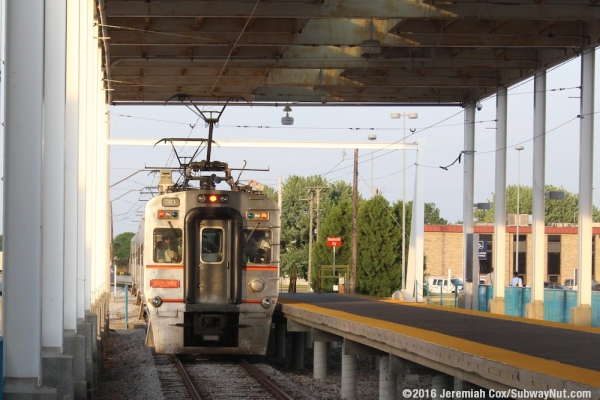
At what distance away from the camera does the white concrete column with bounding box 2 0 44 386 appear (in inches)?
334

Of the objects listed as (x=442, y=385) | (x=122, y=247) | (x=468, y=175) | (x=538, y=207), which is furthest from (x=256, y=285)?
(x=122, y=247)

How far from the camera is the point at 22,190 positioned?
8500 mm

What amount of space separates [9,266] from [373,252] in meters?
43.4

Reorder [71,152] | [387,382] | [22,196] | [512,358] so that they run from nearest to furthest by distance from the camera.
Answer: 1. [512,358]
2. [22,196]
3. [387,382]
4. [71,152]

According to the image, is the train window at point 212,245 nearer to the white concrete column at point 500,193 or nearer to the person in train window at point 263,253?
the person in train window at point 263,253

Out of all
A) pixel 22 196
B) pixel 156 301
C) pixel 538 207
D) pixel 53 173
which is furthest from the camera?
pixel 538 207

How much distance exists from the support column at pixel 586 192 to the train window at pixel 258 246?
7040 mm

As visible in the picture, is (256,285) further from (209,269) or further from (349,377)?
(349,377)

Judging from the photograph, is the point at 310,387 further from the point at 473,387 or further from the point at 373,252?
the point at 373,252

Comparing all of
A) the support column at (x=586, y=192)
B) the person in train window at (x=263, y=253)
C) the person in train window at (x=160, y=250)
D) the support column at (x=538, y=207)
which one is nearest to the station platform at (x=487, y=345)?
the person in train window at (x=263, y=253)

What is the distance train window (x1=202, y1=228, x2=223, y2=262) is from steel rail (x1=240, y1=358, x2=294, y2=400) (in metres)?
1.99

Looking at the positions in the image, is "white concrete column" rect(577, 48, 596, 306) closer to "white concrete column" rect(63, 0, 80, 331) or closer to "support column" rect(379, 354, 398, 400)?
"support column" rect(379, 354, 398, 400)

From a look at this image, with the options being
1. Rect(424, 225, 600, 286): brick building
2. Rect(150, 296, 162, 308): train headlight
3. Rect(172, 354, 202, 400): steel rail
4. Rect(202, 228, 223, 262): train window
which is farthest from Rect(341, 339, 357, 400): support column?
Rect(424, 225, 600, 286): brick building

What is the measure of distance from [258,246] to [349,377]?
4282 millimetres
